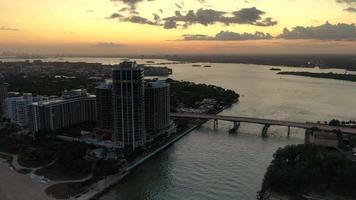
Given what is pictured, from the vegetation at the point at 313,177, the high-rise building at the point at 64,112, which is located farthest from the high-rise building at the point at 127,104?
the vegetation at the point at 313,177

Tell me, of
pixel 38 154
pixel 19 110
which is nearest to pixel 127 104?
pixel 38 154

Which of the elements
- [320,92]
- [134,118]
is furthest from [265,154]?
[320,92]

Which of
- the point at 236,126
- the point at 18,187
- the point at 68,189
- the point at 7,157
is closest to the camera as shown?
the point at 68,189

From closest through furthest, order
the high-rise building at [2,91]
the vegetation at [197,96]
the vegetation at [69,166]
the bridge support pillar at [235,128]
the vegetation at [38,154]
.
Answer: the vegetation at [69,166] < the vegetation at [38,154] < the bridge support pillar at [235,128] < the high-rise building at [2,91] < the vegetation at [197,96]

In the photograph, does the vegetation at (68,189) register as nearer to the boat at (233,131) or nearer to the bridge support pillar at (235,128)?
the boat at (233,131)

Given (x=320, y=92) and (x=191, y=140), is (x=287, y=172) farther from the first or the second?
(x=320, y=92)

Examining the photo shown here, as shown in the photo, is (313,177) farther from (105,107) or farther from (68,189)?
(105,107)

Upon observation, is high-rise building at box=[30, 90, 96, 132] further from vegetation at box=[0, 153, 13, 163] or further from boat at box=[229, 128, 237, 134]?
boat at box=[229, 128, 237, 134]
